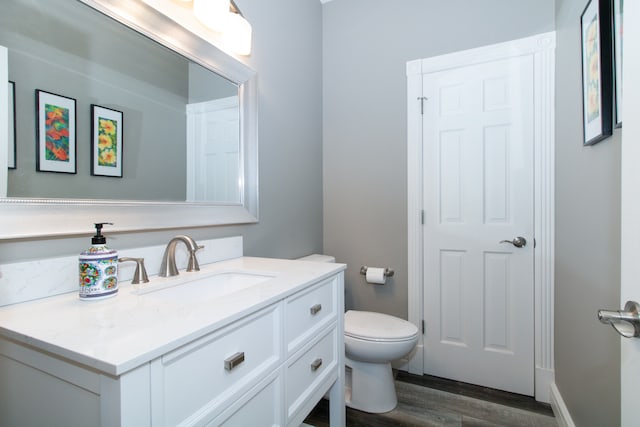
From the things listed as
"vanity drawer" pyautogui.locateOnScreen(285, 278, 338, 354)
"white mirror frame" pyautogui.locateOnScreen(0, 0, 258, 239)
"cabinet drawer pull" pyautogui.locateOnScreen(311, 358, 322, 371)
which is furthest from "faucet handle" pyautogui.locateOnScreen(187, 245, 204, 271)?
"cabinet drawer pull" pyautogui.locateOnScreen(311, 358, 322, 371)

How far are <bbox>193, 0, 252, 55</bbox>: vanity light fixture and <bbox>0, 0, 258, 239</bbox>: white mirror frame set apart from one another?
8cm

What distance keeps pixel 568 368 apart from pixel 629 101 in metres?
1.42

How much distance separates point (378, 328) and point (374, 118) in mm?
1338

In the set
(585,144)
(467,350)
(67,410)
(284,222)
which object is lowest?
(467,350)

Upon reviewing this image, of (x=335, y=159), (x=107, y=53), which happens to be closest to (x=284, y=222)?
(x=335, y=159)

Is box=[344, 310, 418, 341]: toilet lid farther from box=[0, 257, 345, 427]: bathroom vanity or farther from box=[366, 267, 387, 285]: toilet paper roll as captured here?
box=[0, 257, 345, 427]: bathroom vanity

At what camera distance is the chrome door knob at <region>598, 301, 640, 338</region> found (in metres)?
0.56

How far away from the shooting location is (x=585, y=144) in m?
1.28

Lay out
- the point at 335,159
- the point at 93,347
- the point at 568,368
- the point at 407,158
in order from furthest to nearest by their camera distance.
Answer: the point at 335,159 → the point at 407,158 → the point at 568,368 → the point at 93,347

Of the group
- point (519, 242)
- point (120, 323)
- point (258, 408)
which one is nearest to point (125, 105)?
point (120, 323)

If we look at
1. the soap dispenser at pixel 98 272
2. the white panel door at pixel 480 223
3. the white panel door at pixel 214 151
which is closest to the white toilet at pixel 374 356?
the white panel door at pixel 480 223

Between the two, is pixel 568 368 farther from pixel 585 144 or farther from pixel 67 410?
pixel 67 410

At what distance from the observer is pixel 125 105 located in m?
1.10

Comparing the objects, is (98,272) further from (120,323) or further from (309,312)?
(309,312)
